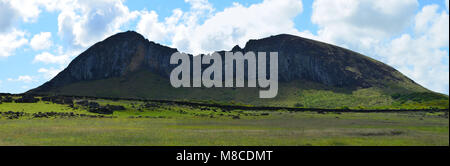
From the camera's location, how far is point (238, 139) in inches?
1560

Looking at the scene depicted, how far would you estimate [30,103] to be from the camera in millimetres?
88562
